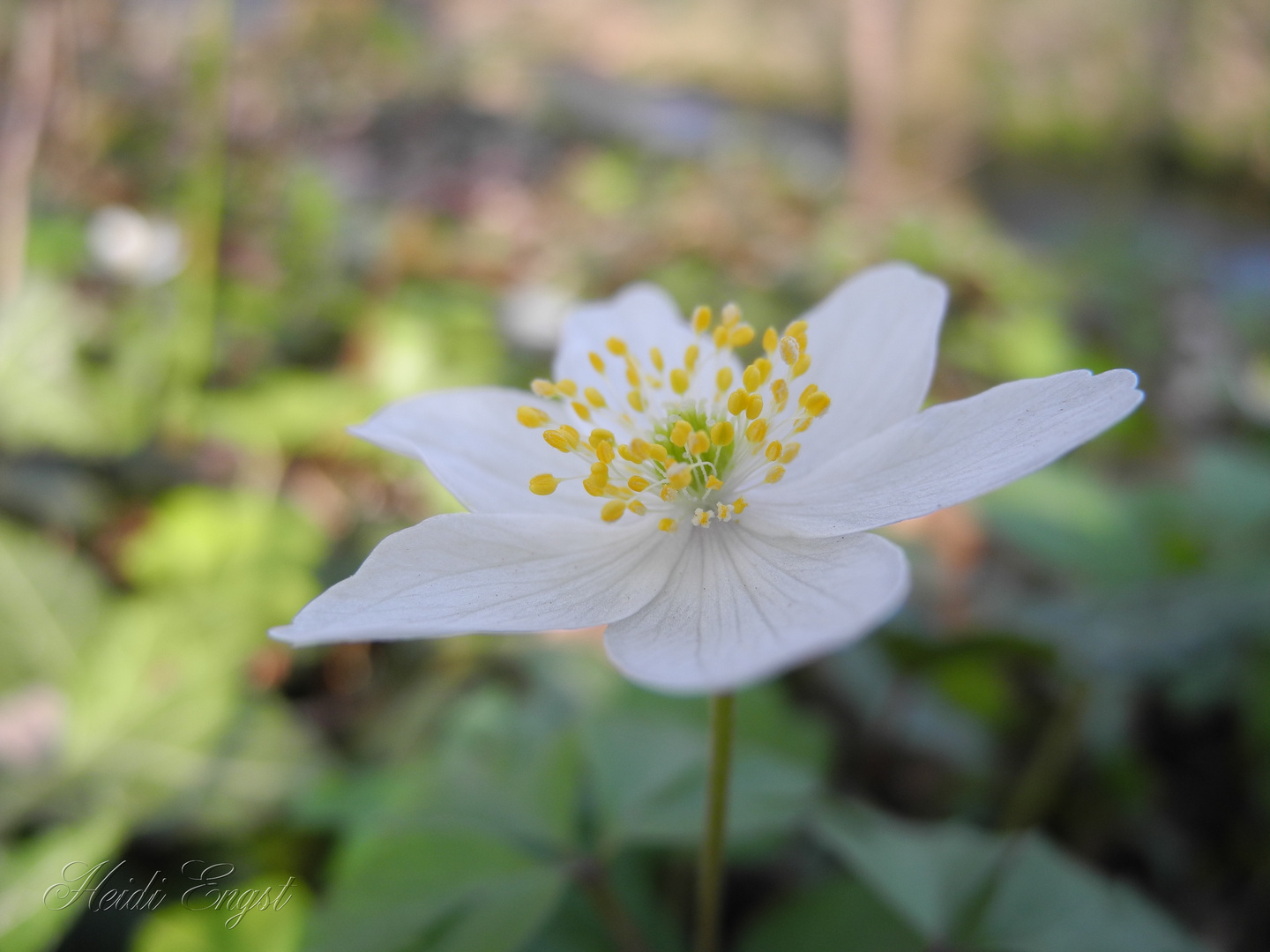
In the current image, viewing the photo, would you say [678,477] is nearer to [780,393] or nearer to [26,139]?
[780,393]

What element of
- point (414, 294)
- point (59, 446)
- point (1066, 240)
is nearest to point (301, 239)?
point (414, 294)

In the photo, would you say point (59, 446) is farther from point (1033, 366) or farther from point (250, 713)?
point (1033, 366)

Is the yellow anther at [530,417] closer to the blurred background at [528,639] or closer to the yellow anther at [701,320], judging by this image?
the yellow anther at [701,320]

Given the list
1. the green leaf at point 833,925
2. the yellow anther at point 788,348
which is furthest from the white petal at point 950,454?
the green leaf at point 833,925

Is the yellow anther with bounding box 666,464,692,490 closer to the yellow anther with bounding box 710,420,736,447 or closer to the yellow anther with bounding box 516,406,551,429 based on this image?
the yellow anther with bounding box 710,420,736,447

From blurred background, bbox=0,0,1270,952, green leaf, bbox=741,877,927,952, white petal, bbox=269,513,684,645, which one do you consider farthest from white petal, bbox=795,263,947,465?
green leaf, bbox=741,877,927,952
